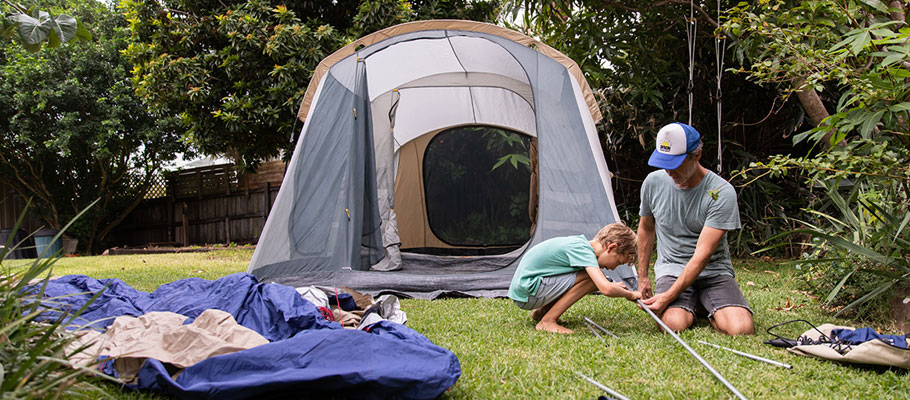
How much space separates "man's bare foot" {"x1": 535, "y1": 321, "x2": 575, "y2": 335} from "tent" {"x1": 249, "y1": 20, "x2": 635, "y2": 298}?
1.11 meters

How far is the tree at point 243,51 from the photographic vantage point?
5.54m

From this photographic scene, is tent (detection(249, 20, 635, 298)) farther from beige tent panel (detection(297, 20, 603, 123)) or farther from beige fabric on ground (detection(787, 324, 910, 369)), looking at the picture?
beige fabric on ground (detection(787, 324, 910, 369))

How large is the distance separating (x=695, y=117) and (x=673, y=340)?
3.60m

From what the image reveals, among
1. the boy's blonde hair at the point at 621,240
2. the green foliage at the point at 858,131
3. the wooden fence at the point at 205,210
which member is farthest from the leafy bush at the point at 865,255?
the wooden fence at the point at 205,210

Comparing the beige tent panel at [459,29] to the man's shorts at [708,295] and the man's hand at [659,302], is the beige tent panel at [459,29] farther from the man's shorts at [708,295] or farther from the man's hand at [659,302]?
the man's hand at [659,302]

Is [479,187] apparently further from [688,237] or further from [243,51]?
[688,237]

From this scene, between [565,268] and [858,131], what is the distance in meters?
1.32

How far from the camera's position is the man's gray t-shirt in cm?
243

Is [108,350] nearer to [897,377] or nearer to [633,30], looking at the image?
[897,377]

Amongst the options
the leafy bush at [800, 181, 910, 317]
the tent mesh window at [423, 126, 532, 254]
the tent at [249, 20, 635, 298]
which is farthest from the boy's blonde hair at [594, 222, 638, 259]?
the tent mesh window at [423, 126, 532, 254]

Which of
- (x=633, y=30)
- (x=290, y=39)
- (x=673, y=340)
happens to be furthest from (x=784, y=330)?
(x=290, y=39)

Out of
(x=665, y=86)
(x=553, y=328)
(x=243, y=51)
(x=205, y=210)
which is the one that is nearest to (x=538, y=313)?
(x=553, y=328)

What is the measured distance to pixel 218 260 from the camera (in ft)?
20.1

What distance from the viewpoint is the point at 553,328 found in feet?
7.89
